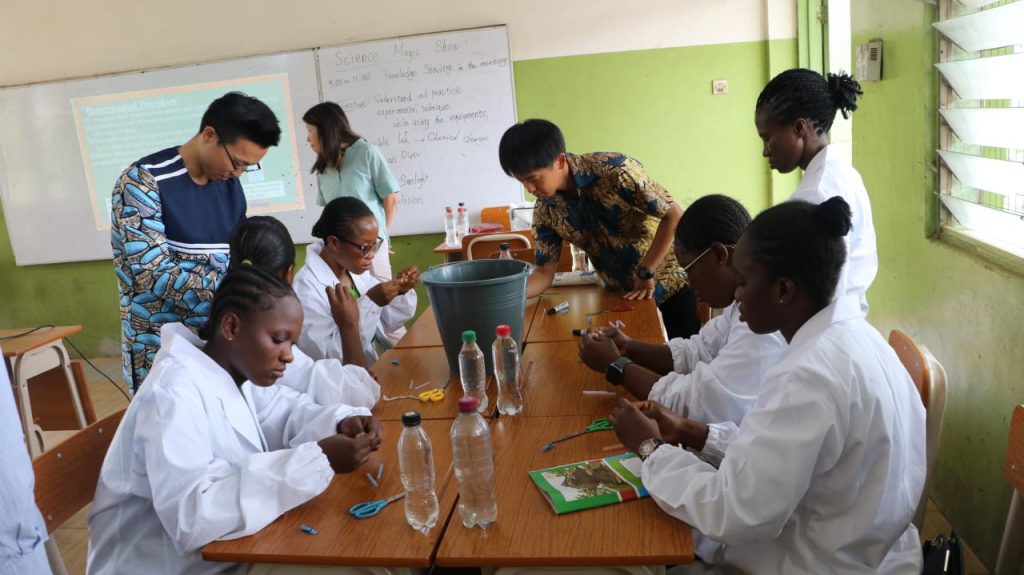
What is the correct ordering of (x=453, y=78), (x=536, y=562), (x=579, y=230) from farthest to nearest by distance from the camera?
(x=453, y=78) < (x=579, y=230) < (x=536, y=562)

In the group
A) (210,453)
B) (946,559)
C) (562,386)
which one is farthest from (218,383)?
(946,559)

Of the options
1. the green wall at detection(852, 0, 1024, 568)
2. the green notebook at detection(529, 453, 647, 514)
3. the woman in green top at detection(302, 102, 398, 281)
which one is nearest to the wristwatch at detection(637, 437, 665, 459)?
the green notebook at detection(529, 453, 647, 514)

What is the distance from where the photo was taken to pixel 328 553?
1.15 metres

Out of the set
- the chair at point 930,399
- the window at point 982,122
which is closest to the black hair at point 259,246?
the chair at point 930,399

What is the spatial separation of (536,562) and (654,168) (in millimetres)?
3915

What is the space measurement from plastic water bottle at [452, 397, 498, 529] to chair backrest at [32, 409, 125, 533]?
31.3 inches

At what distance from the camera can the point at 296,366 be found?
191cm

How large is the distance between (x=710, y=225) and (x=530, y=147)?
36.5 inches

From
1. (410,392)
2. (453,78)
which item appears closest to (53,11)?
(453,78)

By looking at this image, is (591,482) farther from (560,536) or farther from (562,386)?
(562,386)

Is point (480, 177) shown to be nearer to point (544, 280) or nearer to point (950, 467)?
point (544, 280)

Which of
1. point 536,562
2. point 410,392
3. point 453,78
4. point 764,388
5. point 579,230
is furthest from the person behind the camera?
point 453,78

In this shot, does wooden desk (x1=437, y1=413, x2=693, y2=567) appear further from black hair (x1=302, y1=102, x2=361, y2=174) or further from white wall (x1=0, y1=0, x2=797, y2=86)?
white wall (x1=0, y1=0, x2=797, y2=86)

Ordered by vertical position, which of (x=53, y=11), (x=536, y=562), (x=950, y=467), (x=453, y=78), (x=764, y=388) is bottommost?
(x=950, y=467)
